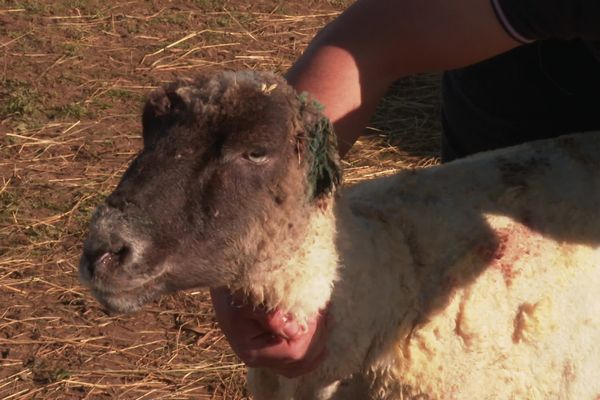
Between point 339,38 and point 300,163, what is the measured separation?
53 centimetres

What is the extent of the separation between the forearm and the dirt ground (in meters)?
1.95

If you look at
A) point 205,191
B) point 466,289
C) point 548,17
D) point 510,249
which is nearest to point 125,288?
point 205,191

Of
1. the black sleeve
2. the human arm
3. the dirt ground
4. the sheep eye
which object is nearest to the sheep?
the sheep eye

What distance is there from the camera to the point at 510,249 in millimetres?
2713

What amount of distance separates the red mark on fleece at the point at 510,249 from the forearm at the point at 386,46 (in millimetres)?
476

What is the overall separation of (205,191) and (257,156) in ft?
0.46

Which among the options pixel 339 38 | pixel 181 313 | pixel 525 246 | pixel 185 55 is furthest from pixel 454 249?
pixel 185 55

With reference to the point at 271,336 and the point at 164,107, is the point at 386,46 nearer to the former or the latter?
the point at 164,107

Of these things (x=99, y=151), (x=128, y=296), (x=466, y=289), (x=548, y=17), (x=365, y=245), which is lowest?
(x=99, y=151)

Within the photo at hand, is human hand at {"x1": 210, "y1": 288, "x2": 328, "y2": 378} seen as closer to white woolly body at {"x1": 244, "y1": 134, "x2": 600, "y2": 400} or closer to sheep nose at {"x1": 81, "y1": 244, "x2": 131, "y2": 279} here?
white woolly body at {"x1": 244, "y1": 134, "x2": 600, "y2": 400}

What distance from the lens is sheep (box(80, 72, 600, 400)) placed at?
2182 mm

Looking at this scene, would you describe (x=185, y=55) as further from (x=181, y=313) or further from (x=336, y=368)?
(x=336, y=368)

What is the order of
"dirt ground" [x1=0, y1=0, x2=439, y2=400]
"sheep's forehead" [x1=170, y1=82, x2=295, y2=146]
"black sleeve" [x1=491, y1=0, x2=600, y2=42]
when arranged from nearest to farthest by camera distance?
"sheep's forehead" [x1=170, y1=82, x2=295, y2=146]
"black sleeve" [x1=491, y1=0, x2=600, y2=42]
"dirt ground" [x1=0, y1=0, x2=439, y2=400]

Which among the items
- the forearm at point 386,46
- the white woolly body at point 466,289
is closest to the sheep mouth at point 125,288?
the white woolly body at point 466,289
